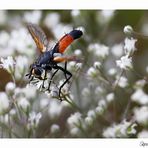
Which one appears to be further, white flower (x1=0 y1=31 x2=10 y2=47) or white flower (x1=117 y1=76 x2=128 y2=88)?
white flower (x1=0 y1=31 x2=10 y2=47)

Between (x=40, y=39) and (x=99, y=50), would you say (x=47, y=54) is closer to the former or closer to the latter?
(x=40, y=39)

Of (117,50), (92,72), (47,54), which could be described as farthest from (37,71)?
(117,50)

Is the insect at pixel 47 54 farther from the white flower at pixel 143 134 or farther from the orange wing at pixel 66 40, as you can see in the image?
the white flower at pixel 143 134

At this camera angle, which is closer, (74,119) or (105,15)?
(74,119)

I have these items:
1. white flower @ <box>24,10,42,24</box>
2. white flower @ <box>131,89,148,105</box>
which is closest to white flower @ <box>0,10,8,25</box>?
white flower @ <box>24,10,42,24</box>

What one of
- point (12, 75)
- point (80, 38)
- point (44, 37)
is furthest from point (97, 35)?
point (12, 75)

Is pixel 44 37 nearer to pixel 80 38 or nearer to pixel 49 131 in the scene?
pixel 80 38

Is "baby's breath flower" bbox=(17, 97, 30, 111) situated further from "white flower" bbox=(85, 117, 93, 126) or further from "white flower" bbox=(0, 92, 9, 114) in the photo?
"white flower" bbox=(85, 117, 93, 126)
